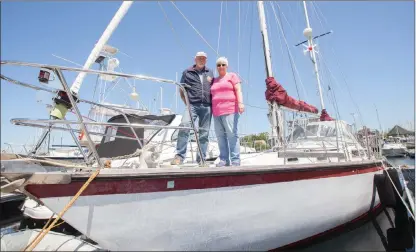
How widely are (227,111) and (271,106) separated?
2.17 metres

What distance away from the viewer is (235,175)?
282 cm

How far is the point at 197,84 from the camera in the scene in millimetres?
3752

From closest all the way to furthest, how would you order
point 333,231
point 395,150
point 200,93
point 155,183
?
point 155,183, point 200,93, point 333,231, point 395,150

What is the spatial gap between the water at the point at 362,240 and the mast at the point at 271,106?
2.15 metres

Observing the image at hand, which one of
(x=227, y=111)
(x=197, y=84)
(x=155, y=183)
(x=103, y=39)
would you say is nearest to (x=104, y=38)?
(x=103, y=39)

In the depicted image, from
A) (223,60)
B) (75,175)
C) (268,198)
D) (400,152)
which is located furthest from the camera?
(400,152)

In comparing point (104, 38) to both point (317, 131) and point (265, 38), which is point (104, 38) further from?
point (317, 131)

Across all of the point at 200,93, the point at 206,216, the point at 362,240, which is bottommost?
the point at 362,240

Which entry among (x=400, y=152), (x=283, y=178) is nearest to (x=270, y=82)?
(x=283, y=178)

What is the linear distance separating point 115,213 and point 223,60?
8.11 ft

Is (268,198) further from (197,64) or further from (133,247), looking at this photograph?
(197,64)

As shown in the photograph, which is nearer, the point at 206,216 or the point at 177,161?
the point at 206,216

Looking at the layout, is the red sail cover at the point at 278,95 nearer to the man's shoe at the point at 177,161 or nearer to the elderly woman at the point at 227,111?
the elderly woman at the point at 227,111

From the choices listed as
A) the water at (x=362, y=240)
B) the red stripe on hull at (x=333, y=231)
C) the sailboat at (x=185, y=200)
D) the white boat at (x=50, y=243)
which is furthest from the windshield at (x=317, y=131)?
the white boat at (x=50, y=243)
